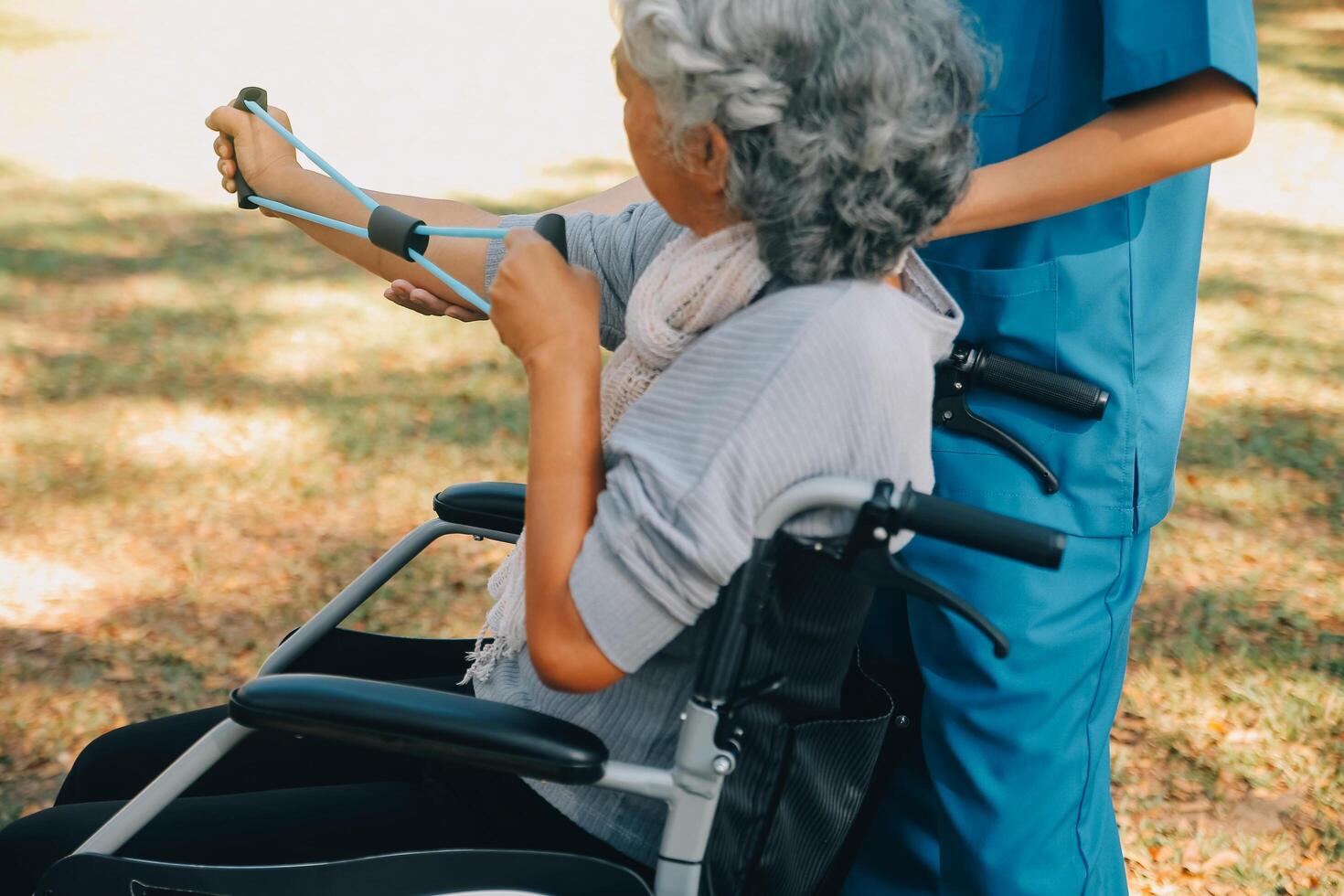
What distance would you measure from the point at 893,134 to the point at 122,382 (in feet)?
12.5

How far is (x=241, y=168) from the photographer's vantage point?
185 cm

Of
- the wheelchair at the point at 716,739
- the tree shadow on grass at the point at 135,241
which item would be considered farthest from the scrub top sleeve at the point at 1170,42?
the tree shadow on grass at the point at 135,241

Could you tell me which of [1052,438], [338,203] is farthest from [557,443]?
[338,203]

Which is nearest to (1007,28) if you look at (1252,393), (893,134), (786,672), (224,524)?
(893,134)

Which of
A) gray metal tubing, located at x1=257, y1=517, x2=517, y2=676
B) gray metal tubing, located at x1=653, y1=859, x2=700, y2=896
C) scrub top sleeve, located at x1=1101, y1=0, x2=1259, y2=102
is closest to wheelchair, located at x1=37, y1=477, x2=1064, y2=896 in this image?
gray metal tubing, located at x1=653, y1=859, x2=700, y2=896

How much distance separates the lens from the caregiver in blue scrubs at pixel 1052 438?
1428mm

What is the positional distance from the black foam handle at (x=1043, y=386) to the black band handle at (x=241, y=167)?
1011 mm

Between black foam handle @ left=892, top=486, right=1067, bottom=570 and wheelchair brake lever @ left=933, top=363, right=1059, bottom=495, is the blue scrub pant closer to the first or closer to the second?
wheelchair brake lever @ left=933, top=363, right=1059, bottom=495

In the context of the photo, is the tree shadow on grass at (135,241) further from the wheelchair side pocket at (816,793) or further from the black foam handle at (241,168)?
the wheelchair side pocket at (816,793)

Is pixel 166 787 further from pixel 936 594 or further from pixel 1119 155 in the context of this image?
pixel 1119 155

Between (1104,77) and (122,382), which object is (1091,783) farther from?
(122,382)

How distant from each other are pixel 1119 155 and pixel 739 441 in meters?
0.53

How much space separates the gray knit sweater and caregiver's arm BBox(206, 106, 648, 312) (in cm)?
61

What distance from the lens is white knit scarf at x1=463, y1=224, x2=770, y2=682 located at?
1302 mm
